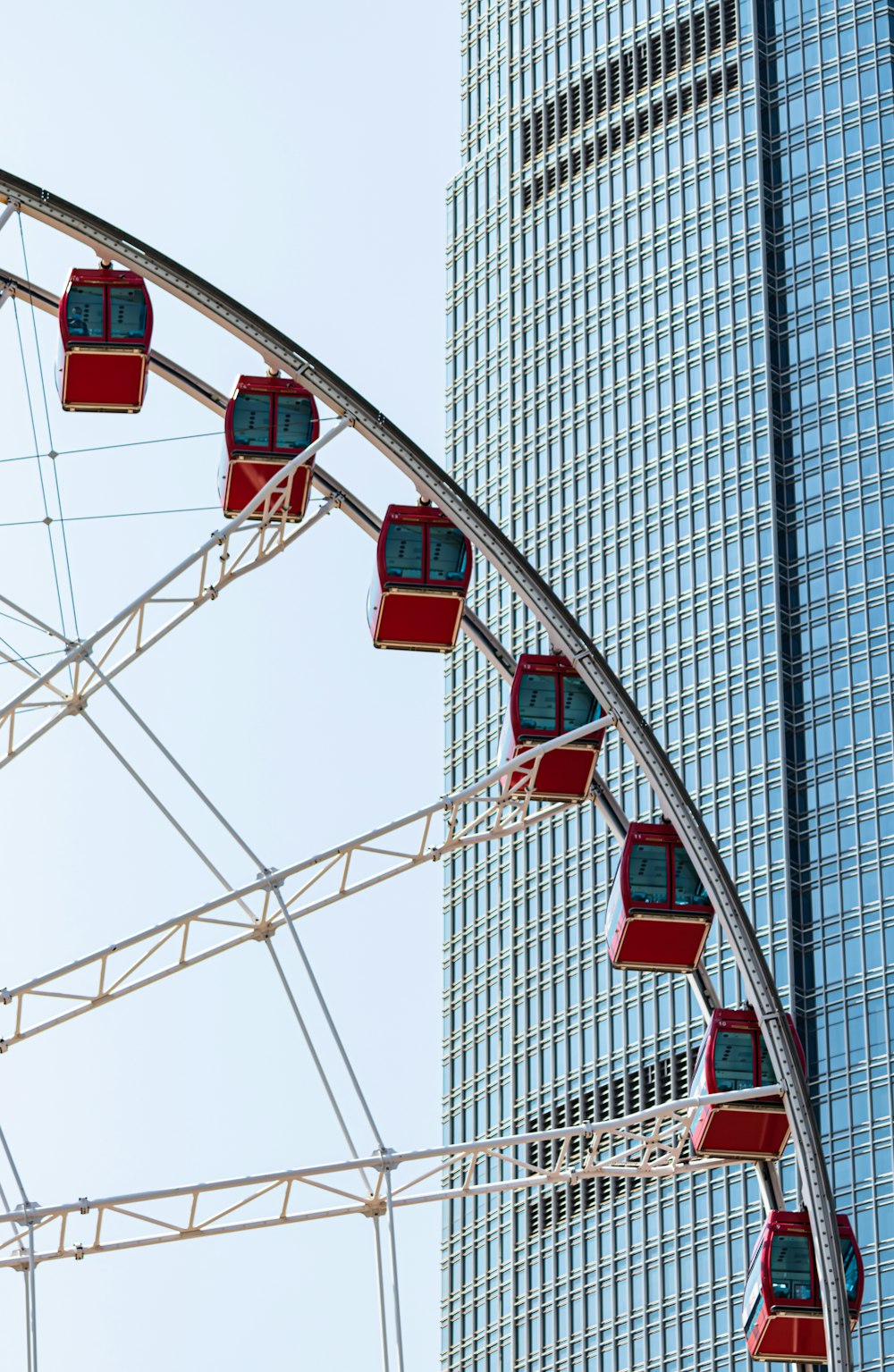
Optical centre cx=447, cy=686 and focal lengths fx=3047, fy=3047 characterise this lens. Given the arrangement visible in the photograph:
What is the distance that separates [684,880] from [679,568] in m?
104

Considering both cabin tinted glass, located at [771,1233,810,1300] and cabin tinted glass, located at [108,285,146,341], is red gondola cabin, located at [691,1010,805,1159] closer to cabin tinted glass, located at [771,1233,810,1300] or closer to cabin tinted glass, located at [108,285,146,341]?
cabin tinted glass, located at [771,1233,810,1300]

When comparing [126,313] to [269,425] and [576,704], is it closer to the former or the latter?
[269,425]

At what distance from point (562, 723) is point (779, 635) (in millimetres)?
95431


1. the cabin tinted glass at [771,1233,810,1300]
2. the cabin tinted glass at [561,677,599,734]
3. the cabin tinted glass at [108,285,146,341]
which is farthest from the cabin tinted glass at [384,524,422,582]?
the cabin tinted glass at [771,1233,810,1300]

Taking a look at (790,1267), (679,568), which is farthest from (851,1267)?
(679,568)

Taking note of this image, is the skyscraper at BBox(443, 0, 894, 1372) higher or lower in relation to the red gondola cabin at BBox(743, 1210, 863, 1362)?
higher

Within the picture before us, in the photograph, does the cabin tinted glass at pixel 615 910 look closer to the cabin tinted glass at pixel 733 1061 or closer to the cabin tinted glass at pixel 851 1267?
the cabin tinted glass at pixel 733 1061

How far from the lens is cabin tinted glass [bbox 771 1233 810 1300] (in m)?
37.4

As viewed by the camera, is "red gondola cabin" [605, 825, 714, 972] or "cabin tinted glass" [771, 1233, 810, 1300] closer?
"cabin tinted glass" [771, 1233, 810, 1300]

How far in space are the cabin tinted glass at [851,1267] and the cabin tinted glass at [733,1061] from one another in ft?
7.84

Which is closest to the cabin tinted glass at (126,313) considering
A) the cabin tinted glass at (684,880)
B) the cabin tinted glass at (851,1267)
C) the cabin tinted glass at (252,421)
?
the cabin tinted glass at (252,421)

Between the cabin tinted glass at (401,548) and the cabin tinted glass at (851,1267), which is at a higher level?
the cabin tinted glass at (401,548)

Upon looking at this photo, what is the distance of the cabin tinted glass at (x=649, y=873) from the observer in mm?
37812

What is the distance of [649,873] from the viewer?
124ft
